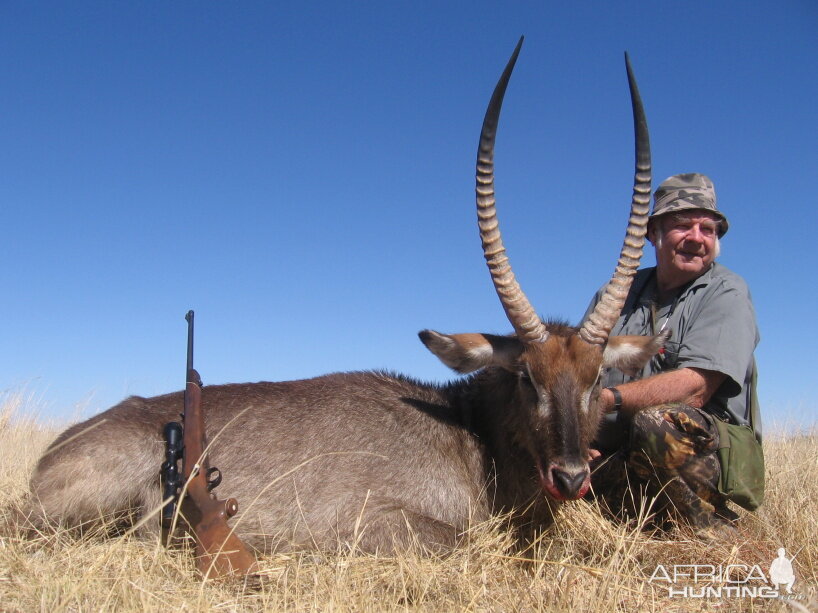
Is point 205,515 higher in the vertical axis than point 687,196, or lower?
lower

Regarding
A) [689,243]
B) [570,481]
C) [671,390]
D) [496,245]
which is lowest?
[570,481]

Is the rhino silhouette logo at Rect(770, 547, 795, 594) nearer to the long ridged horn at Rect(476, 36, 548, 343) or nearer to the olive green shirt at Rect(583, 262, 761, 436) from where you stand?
the olive green shirt at Rect(583, 262, 761, 436)

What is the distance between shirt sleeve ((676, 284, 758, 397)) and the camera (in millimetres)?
5180

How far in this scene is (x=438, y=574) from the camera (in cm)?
393

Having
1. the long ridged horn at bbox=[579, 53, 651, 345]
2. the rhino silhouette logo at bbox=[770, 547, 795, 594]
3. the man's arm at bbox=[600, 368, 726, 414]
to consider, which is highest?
the long ridged horn at bbox=[579, 53, 651, 345]

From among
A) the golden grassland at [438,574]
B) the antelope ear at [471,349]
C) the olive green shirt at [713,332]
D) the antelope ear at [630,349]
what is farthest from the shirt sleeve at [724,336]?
the antelope ear at [471,349]

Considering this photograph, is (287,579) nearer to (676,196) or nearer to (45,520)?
(45,520)

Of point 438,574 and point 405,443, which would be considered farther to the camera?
point 405,443

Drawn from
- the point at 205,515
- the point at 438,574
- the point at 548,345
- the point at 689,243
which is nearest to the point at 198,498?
the point at 205,515

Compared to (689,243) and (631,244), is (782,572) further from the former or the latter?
A: (689,243)

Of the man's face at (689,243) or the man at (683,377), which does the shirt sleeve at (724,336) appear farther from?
the man's face at (689,243)

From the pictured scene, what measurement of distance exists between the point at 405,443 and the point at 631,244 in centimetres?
223

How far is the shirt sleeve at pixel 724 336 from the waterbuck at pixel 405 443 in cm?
34

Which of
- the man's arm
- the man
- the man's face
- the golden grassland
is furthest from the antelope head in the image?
the man's face
